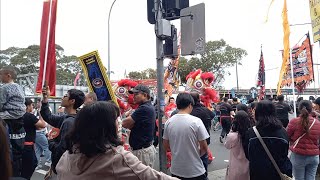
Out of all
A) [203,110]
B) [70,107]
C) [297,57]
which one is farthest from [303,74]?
[70,107]

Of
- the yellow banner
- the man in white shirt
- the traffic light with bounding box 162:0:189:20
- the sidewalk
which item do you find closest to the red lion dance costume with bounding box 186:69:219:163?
the sidewalk

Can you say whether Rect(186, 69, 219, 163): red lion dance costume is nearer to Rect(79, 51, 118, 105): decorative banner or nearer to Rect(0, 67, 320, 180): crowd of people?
Rect(0, 67, 320, 180): crowd of people

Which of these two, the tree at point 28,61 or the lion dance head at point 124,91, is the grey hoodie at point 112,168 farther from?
the tree at point 28,61

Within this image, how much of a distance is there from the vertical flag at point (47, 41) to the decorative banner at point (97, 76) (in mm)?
745

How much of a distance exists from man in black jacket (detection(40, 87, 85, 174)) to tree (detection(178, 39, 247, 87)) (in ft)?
129

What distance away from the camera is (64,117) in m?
4.07

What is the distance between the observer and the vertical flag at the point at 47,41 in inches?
175

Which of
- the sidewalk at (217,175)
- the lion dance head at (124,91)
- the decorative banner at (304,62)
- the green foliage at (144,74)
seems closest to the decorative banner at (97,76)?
the lion dance head at (124,91)

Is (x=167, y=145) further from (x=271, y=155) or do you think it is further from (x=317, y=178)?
(x=317, y=178)

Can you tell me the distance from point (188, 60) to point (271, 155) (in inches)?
1641

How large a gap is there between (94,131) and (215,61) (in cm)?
4204

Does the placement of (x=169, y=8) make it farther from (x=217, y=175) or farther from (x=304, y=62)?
(x=304, y=62)

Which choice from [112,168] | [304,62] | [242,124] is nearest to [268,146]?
[242,124]

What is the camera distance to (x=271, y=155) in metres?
3.63
